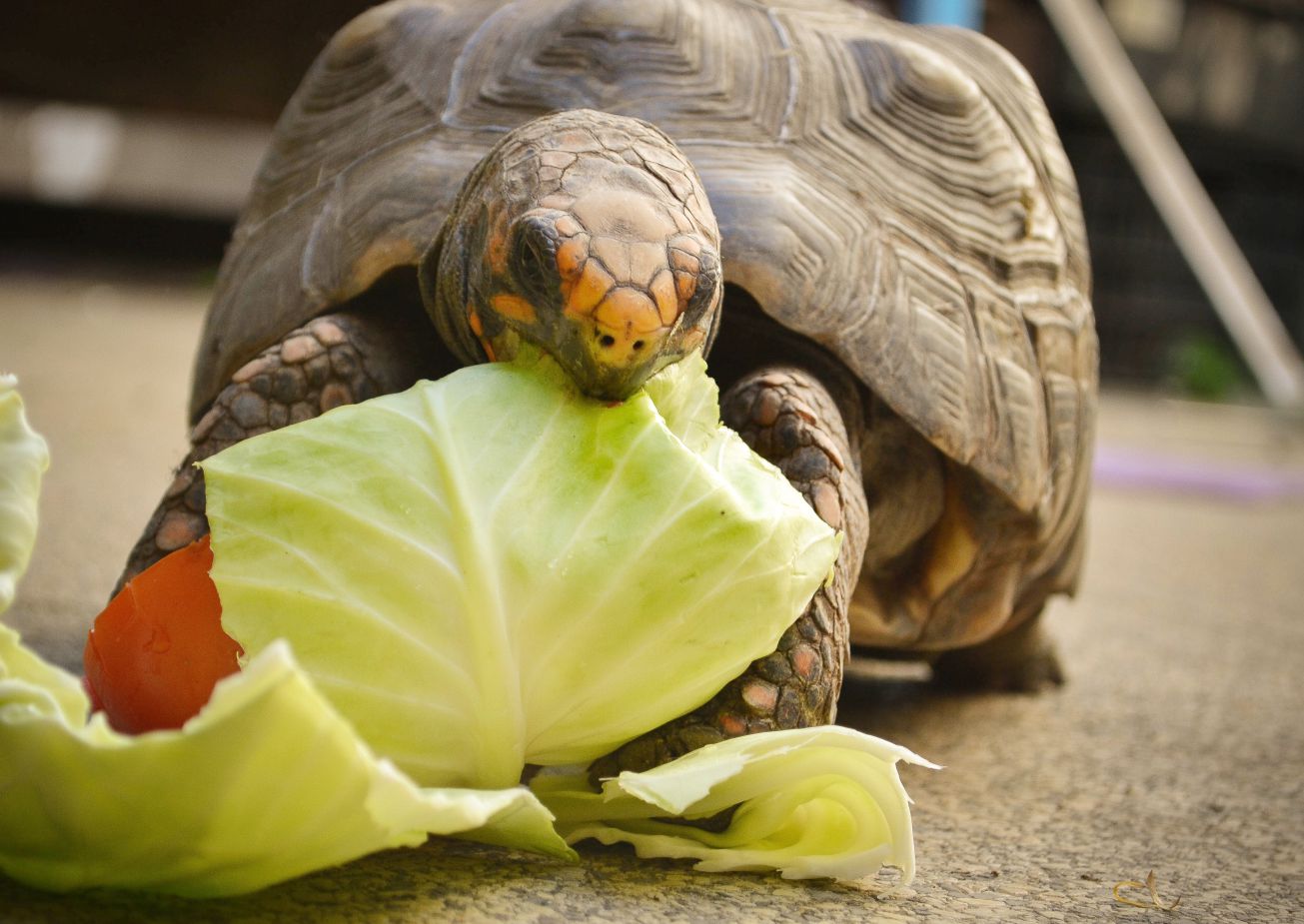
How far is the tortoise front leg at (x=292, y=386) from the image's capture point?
2.23 meters

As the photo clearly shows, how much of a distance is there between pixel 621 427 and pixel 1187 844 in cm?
123

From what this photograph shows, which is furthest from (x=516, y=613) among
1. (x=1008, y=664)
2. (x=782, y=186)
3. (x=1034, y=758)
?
(x=1008, y=664)

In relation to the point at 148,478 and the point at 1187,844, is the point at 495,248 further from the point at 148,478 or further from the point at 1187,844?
the point at 148,478

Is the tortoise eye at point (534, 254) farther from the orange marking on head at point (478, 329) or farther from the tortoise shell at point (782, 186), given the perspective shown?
the tortoise shell at point (782, 186)

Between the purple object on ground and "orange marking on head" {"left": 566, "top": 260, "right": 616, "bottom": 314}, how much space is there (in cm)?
733

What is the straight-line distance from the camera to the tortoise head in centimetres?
170

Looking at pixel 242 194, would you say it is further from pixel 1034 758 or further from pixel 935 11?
pixel 1034 758

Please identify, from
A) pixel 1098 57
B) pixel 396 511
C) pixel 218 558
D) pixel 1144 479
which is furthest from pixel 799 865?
pixel 1098 57

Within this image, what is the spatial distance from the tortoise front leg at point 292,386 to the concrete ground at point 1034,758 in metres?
0.79

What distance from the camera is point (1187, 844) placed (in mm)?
2273

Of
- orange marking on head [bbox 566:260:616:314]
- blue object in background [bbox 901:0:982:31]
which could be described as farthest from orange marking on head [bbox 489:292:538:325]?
blue object in background [bbox 901:0:982:31]

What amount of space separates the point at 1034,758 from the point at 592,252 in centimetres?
169

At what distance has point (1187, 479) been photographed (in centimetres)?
861

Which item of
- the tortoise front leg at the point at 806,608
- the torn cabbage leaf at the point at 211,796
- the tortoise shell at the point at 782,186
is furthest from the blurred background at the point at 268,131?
the torn cabbage leaf at the point at 211,796
